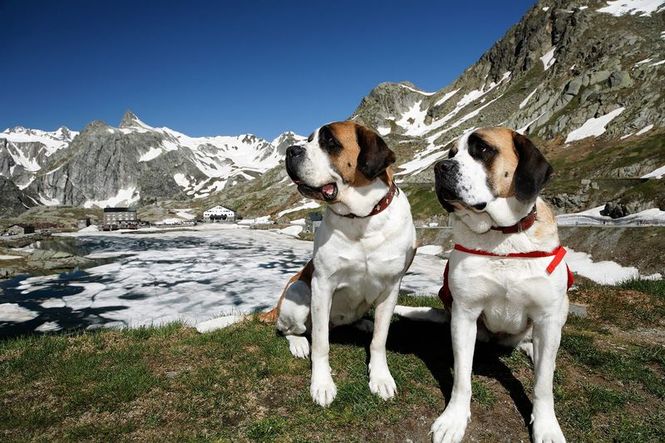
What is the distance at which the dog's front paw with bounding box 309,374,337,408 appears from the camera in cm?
441

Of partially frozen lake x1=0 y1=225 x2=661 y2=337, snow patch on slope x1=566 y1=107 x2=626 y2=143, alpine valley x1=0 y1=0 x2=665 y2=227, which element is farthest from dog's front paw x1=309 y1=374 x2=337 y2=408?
snow patch on slope x1=566 y1=107 x2=626 y2=143

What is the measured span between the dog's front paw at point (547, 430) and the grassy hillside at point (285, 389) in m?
0.16

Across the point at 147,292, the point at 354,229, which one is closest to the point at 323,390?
the point at 354,229

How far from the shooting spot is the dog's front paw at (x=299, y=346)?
5.64 m

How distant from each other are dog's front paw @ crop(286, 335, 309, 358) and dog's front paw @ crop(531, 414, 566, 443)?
298 centimetres

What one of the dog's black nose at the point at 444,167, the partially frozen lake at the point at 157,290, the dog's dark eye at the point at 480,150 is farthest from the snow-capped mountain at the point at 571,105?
the dog's black nose at the point at 444,167

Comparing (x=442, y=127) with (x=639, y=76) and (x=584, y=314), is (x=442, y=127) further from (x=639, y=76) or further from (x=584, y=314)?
(x=584, y=314)

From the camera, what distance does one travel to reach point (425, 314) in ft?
→ 22.0

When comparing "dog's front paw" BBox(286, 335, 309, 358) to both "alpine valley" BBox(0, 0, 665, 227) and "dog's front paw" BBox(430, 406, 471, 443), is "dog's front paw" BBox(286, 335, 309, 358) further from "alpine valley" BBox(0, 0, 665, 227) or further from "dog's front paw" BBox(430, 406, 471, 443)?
"alpine valley" BBox(0, 0, 665, 227)

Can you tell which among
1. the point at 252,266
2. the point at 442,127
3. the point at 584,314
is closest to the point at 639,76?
the point at 442,127

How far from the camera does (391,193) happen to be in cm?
482

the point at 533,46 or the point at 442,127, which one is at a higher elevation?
the point at 533,46

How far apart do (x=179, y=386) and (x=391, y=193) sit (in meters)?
3.56

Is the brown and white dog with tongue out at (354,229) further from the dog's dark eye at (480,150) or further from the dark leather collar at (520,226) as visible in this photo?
the dark leather collar at (520,226)
